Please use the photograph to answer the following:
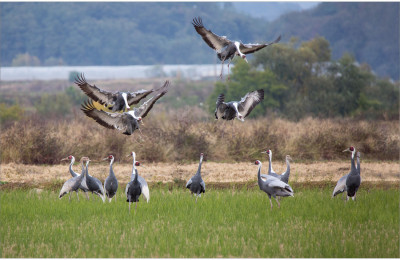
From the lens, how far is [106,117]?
9.85m

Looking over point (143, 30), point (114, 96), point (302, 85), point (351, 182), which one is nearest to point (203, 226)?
point (114, 96)

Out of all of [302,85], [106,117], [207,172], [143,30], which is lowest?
[207,172]

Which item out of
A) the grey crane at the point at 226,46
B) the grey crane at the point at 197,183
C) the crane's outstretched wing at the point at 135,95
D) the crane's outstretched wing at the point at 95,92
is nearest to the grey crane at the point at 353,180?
the grey crane at the point at 197,183

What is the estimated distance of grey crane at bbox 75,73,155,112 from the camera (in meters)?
9.19

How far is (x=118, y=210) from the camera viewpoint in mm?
9938

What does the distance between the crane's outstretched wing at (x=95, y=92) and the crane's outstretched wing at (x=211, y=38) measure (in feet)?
5.32

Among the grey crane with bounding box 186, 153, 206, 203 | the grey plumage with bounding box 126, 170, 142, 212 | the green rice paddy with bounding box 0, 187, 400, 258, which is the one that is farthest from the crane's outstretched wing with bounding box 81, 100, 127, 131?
the grey crane with bounding box 186, 153, 206, 203

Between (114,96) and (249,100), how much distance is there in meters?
2.07

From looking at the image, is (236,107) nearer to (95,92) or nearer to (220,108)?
(220,108)

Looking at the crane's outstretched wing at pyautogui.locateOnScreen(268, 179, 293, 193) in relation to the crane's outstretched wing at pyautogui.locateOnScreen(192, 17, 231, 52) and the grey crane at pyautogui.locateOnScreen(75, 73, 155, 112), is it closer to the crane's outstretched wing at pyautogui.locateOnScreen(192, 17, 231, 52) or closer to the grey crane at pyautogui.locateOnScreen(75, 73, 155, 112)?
the crane's outstretched wing at pyautogui.locateOnScreen(192, 17, 231, 52)

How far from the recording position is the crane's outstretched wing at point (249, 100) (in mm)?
9586

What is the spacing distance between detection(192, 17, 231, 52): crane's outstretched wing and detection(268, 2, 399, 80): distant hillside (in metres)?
53.4

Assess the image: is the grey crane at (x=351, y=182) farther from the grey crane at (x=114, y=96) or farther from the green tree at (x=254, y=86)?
the green tree at (x=254, y=86)

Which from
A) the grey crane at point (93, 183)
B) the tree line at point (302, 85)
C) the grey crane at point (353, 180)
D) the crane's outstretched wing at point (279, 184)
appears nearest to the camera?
the crane's outstretched wing at point (279, 184)
